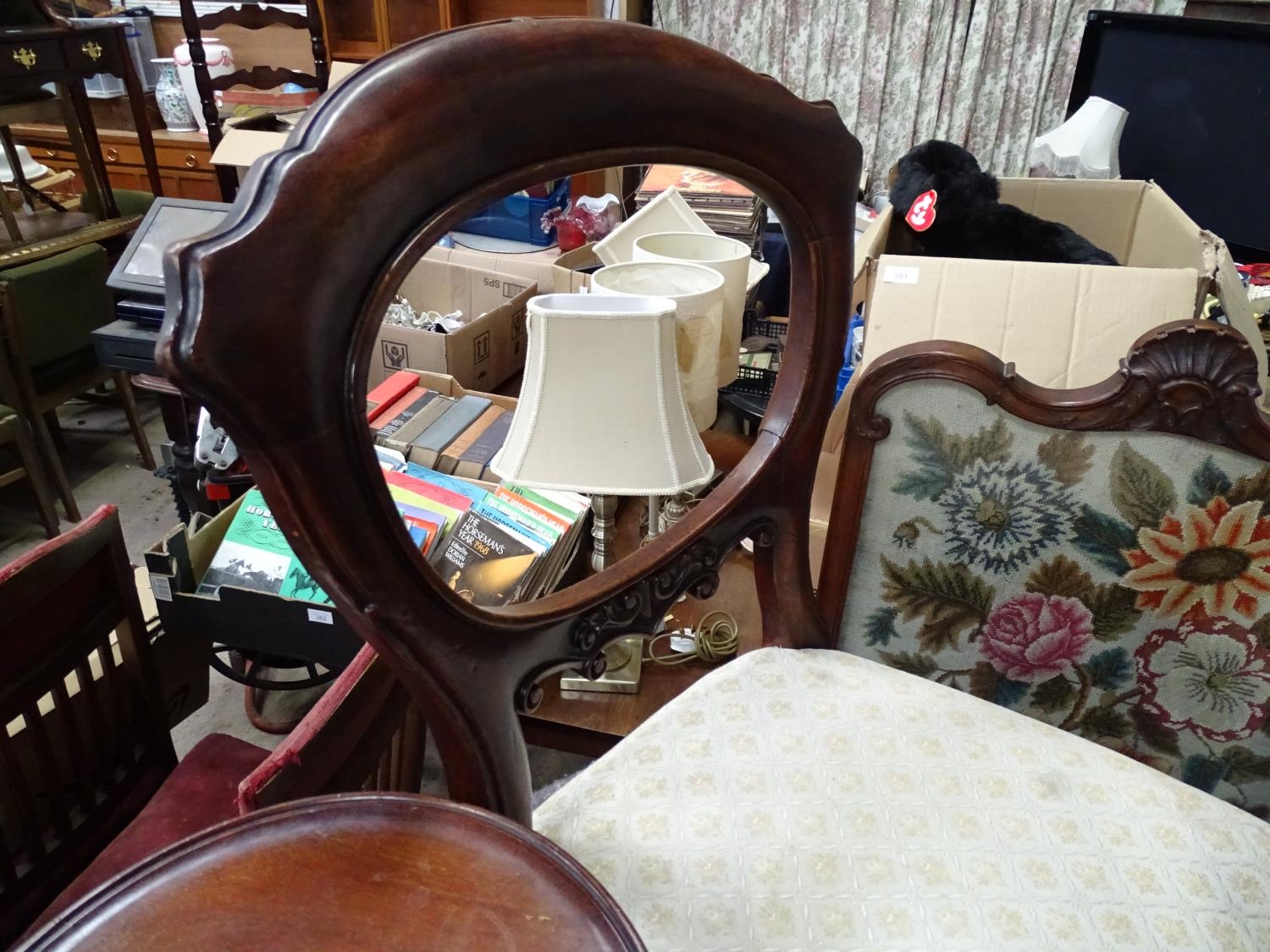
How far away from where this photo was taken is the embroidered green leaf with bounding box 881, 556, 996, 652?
84cm

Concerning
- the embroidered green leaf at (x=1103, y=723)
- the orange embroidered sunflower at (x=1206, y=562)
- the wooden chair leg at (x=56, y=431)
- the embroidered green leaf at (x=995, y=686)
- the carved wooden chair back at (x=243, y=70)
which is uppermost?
the carved wooden chair back at (x=243, y=70)

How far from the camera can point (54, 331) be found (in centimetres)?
200

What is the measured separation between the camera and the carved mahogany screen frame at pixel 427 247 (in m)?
0.35

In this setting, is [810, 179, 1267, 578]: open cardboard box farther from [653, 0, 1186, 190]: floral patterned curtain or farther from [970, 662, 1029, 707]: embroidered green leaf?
[653, 0, 1186, 190]: floral patterned curtain

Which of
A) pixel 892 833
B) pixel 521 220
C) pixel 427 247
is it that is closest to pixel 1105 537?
pixel 892 833

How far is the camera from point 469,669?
0.53 meters

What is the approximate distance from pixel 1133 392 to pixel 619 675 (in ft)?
2.10

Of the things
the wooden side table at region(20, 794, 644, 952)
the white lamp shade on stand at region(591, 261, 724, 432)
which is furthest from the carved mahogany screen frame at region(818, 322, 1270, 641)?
the wooden side table at region(20, 794, 644, 952)

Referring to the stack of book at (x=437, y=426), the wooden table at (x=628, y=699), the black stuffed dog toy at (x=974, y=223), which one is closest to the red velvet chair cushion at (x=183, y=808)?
the wooden table at (x=628, y=699)

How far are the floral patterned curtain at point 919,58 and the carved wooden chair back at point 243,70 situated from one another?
1128 millimetres

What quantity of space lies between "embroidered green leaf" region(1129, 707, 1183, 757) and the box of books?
917 millimetres

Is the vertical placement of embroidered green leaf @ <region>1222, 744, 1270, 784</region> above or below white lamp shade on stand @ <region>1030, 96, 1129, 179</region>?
below

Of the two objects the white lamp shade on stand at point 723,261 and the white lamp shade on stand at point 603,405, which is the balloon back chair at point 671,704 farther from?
the white lamp shade on stand at point 723,261

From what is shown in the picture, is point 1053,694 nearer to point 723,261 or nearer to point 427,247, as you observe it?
point 723,261
